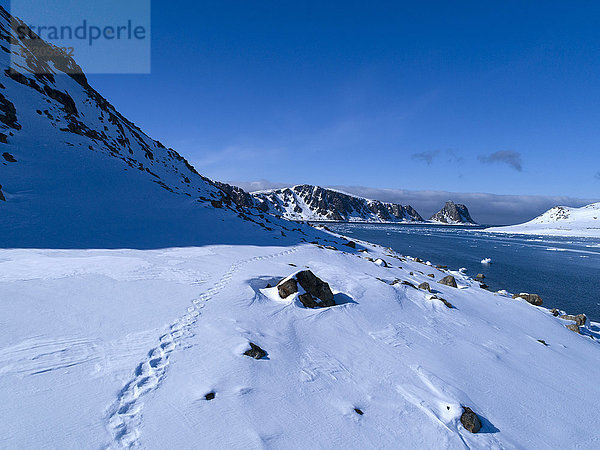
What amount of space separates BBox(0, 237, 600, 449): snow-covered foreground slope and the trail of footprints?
0.08ft

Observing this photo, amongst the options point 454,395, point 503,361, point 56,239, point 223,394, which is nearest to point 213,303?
point 223,394

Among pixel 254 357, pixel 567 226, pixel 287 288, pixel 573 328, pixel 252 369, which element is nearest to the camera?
pixel 252 369

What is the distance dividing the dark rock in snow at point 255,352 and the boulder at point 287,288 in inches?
124

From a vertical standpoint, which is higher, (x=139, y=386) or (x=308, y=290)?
(x=308, y=290)

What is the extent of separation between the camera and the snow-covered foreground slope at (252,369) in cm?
387

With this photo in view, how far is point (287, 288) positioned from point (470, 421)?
5800 mm

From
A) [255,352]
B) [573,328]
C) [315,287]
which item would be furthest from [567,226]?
[255,352]

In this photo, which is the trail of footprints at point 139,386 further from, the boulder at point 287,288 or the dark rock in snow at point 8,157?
the dark rock in snow at point 8,157

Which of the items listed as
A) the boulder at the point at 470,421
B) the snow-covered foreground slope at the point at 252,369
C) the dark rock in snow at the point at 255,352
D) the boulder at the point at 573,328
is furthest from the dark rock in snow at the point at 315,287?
the boulder at the point at 573,328

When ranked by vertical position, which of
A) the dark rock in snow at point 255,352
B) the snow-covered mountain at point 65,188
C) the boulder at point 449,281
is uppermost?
the snow-covered mountain at point 65,188

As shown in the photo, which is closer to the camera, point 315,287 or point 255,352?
point 255,352

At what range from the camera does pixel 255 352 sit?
5.70 meters

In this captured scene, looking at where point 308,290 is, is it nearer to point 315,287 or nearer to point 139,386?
point 315,287

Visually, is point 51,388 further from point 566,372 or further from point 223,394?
point 566,372
